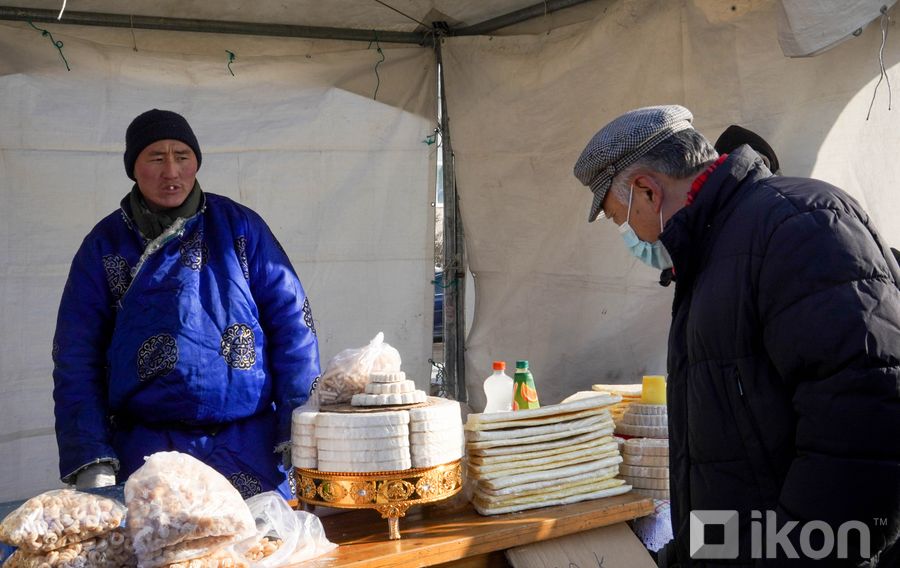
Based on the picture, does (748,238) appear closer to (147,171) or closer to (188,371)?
(188,371)

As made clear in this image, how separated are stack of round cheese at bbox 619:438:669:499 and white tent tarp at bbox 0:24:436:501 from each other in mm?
2346

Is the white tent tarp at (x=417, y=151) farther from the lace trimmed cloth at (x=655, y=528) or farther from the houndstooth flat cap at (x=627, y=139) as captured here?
the houndstooth flat cap at (x=627, y=139)

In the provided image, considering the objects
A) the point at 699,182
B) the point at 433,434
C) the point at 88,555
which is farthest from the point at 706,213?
the point at 88,555

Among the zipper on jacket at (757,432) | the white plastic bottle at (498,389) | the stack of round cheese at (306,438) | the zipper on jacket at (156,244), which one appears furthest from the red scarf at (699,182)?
the zipper on jacket at (156,244)

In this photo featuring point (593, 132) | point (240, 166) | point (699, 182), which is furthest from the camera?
point (240, 166)

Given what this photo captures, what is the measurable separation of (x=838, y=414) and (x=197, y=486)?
1.17 metres

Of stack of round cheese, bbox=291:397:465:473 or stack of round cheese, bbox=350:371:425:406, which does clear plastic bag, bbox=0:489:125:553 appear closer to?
stack of round cheese, bbox=291:397:465:473

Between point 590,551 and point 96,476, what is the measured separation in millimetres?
1328

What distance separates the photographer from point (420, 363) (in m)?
4.79

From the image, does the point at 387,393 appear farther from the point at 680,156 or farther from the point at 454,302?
the point at 454,302

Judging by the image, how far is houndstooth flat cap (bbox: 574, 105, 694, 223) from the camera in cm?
172

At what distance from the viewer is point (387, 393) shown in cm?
203

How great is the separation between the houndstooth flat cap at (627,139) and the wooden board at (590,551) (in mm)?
949

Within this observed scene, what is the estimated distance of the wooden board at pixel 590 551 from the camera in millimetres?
2143
